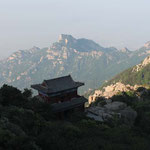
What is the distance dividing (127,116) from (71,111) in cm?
1513

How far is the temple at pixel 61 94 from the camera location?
40594 millimetres

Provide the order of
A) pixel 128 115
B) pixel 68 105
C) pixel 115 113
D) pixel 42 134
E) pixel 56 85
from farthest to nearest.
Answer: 1. pixel 128 115
2. pixel 115 113
3. pixel 56 85
4. pixel 68 105
5. pixel 42 134

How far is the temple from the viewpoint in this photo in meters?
40.6

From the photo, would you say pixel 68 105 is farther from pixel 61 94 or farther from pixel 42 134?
pixel 42 134

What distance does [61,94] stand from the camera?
41.9m

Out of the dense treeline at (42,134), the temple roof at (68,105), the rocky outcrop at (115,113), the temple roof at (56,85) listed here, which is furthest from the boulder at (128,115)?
the dense treeline at (42,134)

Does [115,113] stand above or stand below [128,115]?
above

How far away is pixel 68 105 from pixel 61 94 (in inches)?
104

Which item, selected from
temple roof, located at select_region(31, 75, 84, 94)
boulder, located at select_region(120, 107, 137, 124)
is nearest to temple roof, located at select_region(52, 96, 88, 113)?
temple roof, located at select_region(31, 75, 84, 94)

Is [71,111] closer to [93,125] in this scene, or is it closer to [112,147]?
[93,125]

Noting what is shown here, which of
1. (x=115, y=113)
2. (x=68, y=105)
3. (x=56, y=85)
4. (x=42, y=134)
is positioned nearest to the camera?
(x=42, y=134)

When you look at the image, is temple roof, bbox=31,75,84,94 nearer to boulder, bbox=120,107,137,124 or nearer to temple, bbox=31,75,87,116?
temple, bbox=31,75,87,116

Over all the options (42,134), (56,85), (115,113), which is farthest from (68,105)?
(42,134)

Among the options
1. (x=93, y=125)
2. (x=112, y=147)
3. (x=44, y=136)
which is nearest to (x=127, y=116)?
(x=93, y=125)
